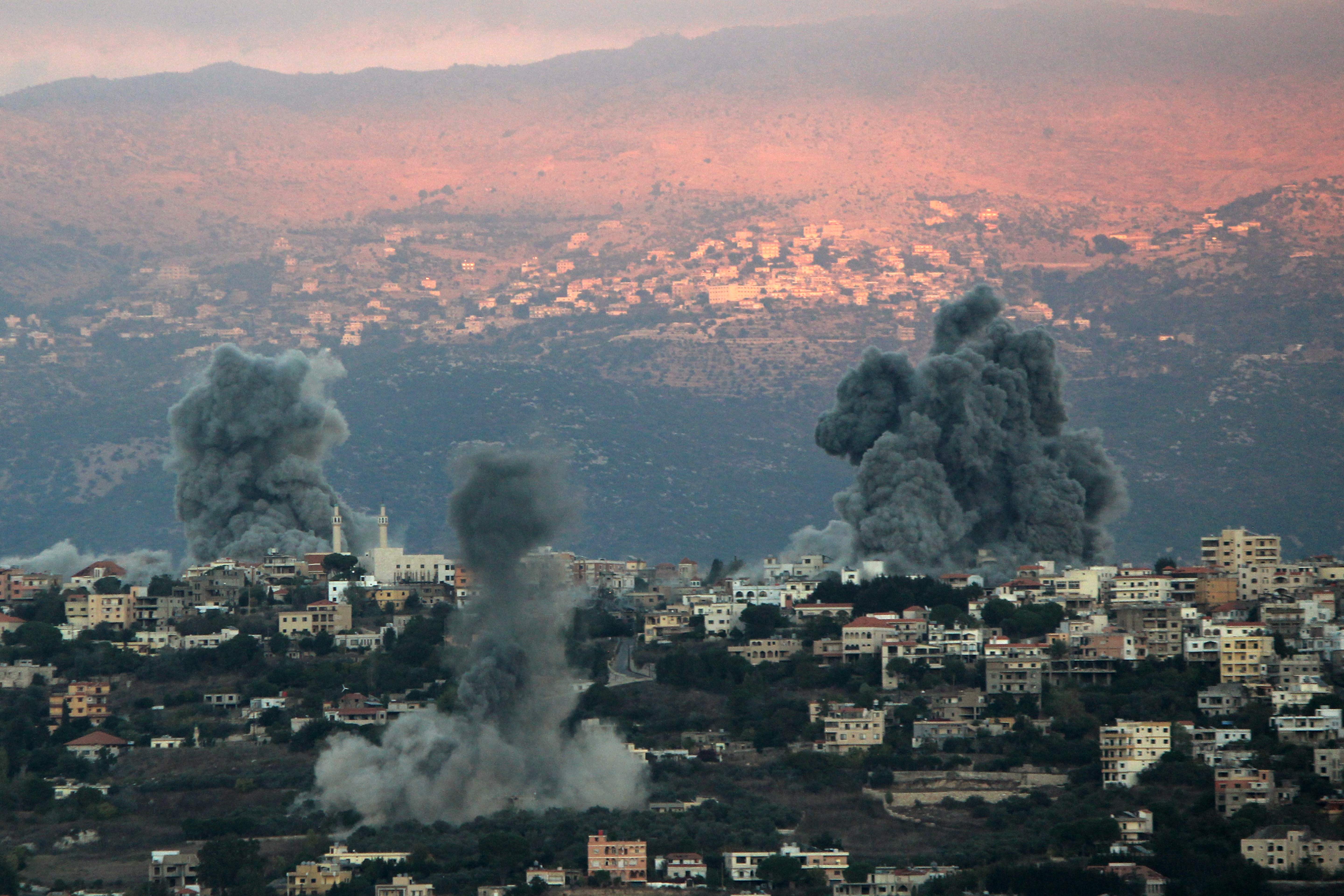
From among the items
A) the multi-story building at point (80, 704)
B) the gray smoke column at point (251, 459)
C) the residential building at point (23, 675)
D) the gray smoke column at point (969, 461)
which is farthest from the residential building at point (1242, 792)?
the gray smoke column at point (251, 459)

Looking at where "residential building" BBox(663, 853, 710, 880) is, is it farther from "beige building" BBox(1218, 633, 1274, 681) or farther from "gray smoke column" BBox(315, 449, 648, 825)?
"beige building" BBox(1218, 633, 1274, 681)

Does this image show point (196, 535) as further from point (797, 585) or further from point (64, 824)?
point (64, 824)

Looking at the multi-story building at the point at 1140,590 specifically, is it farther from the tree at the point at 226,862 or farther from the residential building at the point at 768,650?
the tree at the point at 226,862

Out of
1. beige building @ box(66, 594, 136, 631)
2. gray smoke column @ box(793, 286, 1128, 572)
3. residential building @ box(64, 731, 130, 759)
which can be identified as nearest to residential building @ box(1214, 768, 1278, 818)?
gray smoke column @ box(793, 286, 1128, 572)

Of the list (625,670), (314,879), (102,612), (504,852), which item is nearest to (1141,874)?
(504,852)

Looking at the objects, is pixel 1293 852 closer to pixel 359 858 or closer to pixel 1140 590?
pixel 359 858

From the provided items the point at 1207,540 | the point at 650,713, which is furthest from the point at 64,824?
the point at 1207,540
